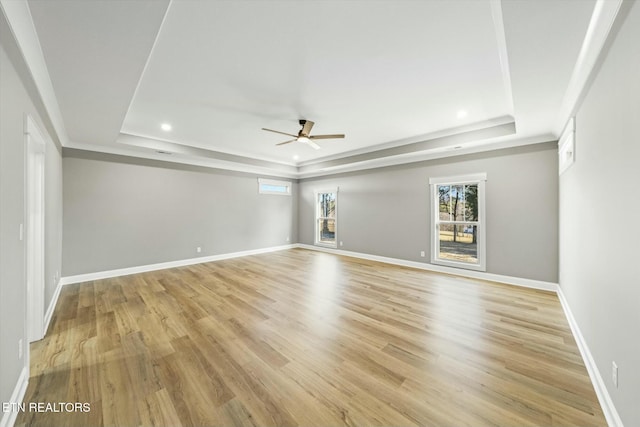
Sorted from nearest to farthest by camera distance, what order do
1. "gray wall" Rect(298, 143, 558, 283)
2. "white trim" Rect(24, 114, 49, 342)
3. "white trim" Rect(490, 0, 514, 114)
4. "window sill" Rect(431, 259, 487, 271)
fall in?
1. "white trim" Rect(490, 0, 514, 114)
2. "white trim" Rect(24, 114, 49, 342)
3. "gray wall" Rect(298, 143, 558, 283)
4. "window sill" Rect(431, 259, 487, 271)

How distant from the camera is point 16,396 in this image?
1546 millimetres

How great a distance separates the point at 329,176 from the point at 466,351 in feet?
18.7

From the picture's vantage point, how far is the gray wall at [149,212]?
4.25m

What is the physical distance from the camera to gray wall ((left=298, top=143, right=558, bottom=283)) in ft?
12.6

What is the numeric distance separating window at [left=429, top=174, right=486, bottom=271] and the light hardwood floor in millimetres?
1074

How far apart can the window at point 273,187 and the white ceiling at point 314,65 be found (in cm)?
294

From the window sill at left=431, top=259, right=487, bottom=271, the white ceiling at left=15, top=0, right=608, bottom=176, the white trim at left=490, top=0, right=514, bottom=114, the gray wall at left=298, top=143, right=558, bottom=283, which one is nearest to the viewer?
the white trim at left=490, top=0, right=514, bottom=114

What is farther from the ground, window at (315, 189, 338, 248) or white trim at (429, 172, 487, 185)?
white trim at (429, 172, 487, 185)

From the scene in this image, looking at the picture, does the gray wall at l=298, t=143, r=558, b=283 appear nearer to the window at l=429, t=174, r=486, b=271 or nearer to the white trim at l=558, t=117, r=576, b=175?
the window at l=429, t=174, r=486, b=271

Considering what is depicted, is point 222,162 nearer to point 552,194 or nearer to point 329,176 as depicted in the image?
point 329,176

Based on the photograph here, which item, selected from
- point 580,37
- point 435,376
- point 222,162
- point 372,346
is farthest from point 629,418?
point 222,162

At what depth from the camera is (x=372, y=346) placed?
2252 millimetres

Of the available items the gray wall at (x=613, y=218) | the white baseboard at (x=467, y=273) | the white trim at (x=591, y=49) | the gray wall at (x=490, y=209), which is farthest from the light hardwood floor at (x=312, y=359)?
the white trim at (x=591, y=49)

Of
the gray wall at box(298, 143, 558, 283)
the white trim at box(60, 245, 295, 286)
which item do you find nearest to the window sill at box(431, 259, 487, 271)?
the gray wall at box(298, 143, 558, 283)
